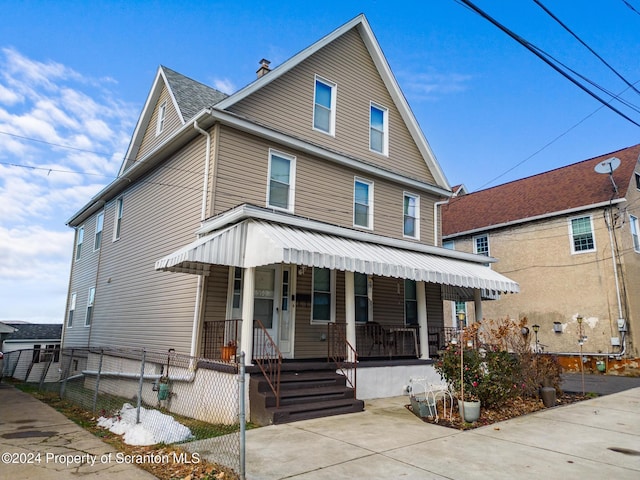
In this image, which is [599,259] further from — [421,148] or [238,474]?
[238,474]

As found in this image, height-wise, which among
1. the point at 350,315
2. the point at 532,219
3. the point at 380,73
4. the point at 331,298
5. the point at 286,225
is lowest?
the point at 350,315

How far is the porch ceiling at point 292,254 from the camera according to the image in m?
8.32

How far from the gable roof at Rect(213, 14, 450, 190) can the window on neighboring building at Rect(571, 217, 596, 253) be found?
7.42 m

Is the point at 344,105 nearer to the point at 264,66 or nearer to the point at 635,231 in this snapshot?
the point at 264,66

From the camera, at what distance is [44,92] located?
13156 mm

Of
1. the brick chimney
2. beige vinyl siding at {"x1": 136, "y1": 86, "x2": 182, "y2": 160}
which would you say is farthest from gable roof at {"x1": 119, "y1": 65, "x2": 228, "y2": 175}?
the brick chimney

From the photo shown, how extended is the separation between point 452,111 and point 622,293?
1004cm

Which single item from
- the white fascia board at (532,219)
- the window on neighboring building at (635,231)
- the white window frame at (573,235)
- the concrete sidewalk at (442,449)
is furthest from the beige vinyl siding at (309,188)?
the window on neighboring building at (635,231)

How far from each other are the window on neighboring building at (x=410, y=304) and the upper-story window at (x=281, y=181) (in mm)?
5486

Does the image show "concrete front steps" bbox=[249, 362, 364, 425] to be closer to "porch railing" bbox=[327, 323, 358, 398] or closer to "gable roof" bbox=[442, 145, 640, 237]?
"porch railing" bbox=[327, 323, 358, 398]

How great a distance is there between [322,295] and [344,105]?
6210mm

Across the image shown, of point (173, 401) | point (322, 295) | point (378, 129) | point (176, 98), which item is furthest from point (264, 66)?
point (173, 401)

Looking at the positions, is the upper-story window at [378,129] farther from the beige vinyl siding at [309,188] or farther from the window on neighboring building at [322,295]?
the window on neighboring building at [322,295]

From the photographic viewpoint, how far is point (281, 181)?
12.0 meters
